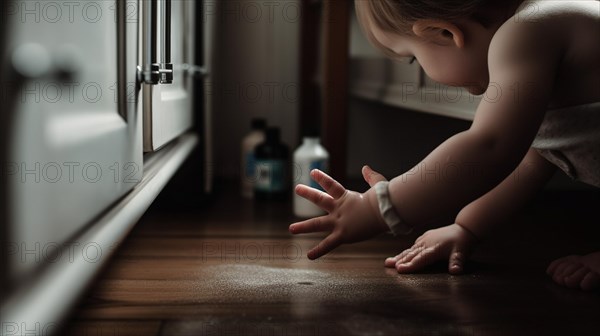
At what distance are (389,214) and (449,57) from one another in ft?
0.84

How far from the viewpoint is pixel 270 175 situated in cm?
161

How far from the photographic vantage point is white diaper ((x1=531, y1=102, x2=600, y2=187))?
87 centimetres

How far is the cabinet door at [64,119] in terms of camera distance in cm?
44

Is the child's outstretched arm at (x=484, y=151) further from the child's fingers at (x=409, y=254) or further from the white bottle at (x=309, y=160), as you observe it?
the white bottle at (x=309, y=160)

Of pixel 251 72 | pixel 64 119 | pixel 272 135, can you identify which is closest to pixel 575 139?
pixel 64 119

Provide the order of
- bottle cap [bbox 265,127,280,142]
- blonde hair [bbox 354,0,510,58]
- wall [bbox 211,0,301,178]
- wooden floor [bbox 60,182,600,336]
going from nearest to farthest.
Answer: wooden floor [bbox 60,182,600,336] → blonde hair [bbox 354,0,510,58] → bottle cap [bbox 265,127,280,142] → wall [bbox 211,0,301,178]

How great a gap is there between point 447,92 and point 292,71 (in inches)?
38.6

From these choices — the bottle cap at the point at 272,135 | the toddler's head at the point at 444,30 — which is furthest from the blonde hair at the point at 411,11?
the bottle cap at the point at 272,135

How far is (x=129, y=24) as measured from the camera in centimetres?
78

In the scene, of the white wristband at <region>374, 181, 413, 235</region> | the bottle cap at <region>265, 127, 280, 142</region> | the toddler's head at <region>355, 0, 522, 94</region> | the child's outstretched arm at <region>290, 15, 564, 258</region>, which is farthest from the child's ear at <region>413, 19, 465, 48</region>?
the bottle cap at <region>265, 127, 280, 142</region>

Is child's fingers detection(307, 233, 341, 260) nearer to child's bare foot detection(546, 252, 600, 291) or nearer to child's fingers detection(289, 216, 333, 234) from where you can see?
child's fingers detection(289, 216, 333, 234)

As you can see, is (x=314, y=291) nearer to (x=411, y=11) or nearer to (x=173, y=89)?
(x=411, y=11)

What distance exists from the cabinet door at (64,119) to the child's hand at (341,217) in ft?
0.63

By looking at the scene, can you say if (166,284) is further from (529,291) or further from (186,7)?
(186,7)
